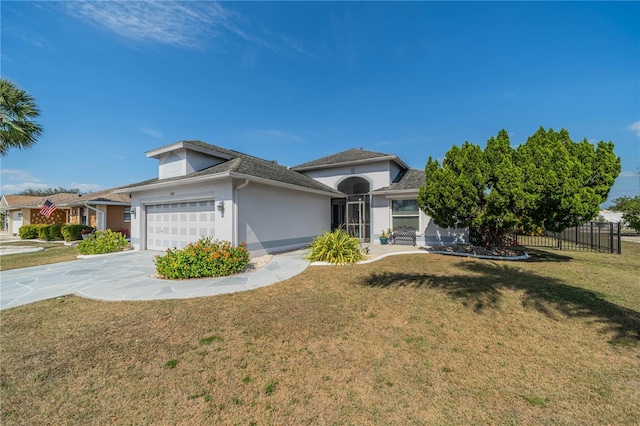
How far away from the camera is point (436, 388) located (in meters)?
2.86

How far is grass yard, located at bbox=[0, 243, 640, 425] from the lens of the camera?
254 cm

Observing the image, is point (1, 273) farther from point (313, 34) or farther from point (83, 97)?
point (313, 34)

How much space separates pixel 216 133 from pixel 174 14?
11378mm

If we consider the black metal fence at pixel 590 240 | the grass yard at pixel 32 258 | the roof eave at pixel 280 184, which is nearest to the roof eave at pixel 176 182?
the roof eave at pixel 280 184

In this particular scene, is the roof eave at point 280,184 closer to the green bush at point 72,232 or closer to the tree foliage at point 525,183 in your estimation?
the tree foliage at point 525,183

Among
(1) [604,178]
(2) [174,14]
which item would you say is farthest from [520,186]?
(2) [174,14]

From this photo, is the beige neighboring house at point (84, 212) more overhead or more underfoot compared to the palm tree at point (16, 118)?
more underfoot

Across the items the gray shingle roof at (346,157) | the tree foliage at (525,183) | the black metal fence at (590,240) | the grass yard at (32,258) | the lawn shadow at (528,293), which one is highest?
the gray shingle roof at (346,157)

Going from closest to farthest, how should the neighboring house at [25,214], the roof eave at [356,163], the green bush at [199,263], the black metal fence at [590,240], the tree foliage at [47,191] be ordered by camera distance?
the green bush at [199,263]
the black metal fence at [590,240]
the roof eave at [356,163]
the neighboring house at [25,214]
the tree foliage at [47,191]

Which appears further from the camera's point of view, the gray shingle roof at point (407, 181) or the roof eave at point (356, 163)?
the roof eave at point (356, 163)

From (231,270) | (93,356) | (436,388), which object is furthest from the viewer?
(231,270)

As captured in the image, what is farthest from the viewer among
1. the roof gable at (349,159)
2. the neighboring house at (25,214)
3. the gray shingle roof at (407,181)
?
the neighboring house at (25,214)

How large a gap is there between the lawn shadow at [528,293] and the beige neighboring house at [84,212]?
22.1 m

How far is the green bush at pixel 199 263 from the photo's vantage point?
24.9ft
